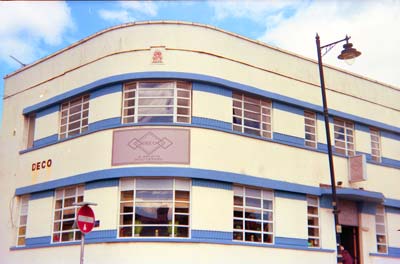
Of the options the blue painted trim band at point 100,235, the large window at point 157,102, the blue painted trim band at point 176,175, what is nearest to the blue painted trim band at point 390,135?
the blue painted trim band at point 176,175

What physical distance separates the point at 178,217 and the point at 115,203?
77.8 inches

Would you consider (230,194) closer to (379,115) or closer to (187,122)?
(187,122)

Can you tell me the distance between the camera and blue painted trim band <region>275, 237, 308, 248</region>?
787 inches

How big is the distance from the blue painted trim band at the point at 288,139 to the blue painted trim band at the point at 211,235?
4.03 m

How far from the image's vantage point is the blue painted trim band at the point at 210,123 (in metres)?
19.0

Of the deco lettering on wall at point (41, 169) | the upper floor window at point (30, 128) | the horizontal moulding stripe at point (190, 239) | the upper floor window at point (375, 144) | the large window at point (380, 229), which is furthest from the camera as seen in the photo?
the upper floor window at point (375, 144)

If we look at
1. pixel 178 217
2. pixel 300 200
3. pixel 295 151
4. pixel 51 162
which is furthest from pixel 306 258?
pixel 51 162

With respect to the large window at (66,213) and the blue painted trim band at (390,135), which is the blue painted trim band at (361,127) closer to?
the blue painted trim band at (390,135)

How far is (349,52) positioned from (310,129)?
5.40 m

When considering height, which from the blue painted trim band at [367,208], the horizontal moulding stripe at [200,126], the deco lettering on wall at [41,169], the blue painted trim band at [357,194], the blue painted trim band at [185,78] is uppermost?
the blue painted trim band at [185,78]

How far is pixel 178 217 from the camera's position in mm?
18156

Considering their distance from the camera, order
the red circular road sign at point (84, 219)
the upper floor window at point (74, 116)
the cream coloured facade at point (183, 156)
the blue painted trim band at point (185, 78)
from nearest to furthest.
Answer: the red circular road sign at point (84, 219) → the cream coloured facade at point (183, 156) → the blue painted trim band at point (185, 78) → the upper floor window at point (74, 116)

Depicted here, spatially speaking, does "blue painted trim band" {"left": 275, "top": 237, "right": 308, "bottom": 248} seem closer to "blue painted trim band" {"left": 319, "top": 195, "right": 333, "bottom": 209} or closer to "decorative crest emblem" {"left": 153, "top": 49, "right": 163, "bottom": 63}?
"blue painted trim band" {"left": 319, "top": 195, "right": 333, "bottom": 209}

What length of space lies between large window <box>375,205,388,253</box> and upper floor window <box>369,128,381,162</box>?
2.06 meters
